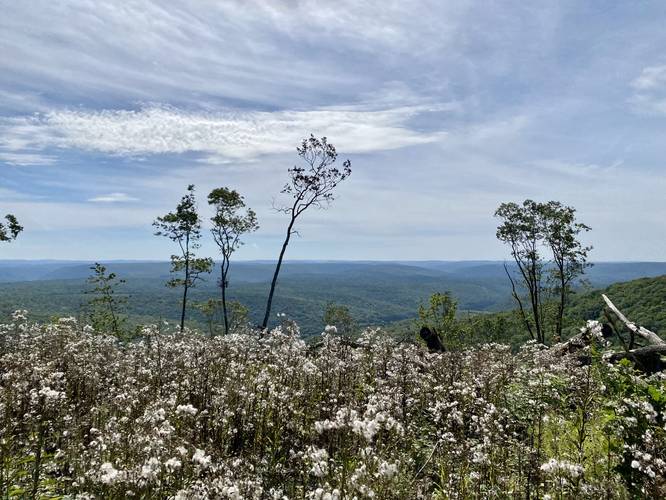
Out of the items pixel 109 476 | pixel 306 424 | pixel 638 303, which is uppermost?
pixel 109 476

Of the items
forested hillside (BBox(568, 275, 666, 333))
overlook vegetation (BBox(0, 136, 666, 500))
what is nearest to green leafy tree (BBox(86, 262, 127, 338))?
overlook vegetation (BBox(0, 136, 666, 500))

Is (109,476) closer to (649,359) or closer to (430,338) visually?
(649,359)

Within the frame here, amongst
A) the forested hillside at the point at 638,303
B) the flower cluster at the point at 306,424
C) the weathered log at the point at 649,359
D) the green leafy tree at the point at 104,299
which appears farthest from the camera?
the forested hillside at the point at 638,303

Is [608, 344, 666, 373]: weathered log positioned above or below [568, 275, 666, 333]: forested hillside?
above

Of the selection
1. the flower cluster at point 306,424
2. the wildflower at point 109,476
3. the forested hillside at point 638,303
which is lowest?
the forested hillside at point 638,303

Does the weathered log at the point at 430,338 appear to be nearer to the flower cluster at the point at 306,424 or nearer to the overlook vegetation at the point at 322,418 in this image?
the overlook vegetation at the point at 322,418

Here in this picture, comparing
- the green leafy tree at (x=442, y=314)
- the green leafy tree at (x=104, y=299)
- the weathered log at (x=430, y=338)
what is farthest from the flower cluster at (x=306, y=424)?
the green leafy tree at (x=442, y=314)

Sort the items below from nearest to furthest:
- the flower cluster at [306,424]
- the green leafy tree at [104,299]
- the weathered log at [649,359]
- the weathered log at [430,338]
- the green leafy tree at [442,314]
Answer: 1. the flower cluster at [306,424]
2. the weathered log at [649,359]
3. the weathered log at [430,338]
4. the green leafy tree at [104,299]
5. the green leafy tree at [442,314]

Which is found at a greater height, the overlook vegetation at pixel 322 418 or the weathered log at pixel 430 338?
the overlook vegetation at pixel 322 418

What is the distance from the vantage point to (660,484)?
6.08 metres

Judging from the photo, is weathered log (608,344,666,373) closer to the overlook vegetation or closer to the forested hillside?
the overlook vegetation

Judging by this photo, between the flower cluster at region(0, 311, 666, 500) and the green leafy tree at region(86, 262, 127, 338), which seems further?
the green leafy tree at region(86, 262, 127, 338)

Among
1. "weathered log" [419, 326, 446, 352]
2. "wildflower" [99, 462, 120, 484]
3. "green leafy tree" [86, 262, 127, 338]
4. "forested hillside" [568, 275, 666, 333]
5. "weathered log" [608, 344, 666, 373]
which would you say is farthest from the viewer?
"forested hillside" [568, 275, 666, 333]

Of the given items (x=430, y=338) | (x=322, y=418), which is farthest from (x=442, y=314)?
(x=322, y=418)
